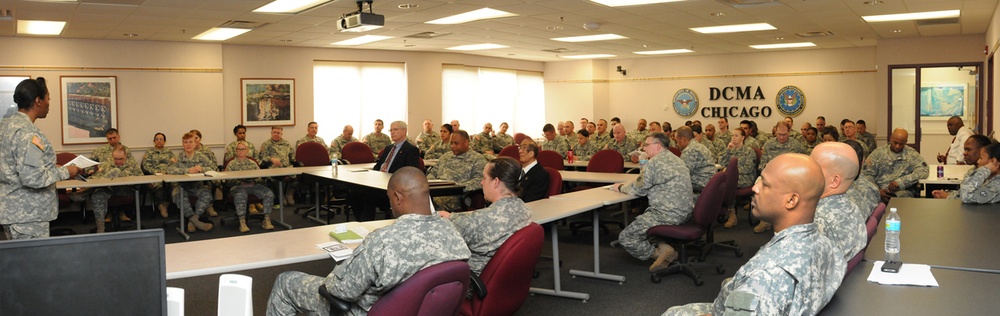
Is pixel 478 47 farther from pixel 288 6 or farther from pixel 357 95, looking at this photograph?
pixel 288 6

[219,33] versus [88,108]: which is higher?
[219,33]

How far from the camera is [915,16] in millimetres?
9977

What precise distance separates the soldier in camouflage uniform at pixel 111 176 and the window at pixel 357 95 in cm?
457

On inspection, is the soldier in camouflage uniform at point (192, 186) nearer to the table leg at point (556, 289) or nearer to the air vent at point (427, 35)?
the air vent at point (427, 35)

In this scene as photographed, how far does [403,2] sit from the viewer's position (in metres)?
8.11

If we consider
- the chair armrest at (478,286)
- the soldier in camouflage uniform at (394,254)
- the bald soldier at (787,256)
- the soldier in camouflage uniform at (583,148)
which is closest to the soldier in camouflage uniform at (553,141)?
the soldier in camouflage uniform at (583,148)

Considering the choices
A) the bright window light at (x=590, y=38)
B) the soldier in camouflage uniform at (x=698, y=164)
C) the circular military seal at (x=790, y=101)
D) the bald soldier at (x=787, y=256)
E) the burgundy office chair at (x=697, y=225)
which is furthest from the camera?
the circular military seal at (x=790, y=101)

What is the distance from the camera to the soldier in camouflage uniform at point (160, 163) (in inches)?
388

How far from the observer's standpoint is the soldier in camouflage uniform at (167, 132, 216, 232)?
28.8 ft

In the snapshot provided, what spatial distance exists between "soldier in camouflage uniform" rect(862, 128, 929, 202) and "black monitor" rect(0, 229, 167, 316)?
284 inches

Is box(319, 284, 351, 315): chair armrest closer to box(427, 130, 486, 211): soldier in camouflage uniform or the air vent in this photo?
box(427, 130, 486, 211): soldier in camouflage uniform

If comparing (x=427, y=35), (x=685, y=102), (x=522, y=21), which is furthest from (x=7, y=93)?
(x=685, y=102)

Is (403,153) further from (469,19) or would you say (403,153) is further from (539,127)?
(539,127)

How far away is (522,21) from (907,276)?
7473 millimetres
